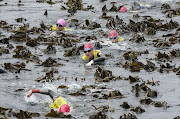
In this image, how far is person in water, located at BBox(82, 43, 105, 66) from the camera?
14.5 m

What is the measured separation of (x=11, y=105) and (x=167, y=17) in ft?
43.9

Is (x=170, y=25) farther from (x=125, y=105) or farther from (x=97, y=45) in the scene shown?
(x=125, y=105)

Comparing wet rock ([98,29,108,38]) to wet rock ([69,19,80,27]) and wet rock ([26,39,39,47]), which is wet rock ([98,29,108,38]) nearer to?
wet rock ([69,19,80,27])

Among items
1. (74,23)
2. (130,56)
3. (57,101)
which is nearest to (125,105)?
(57,101)

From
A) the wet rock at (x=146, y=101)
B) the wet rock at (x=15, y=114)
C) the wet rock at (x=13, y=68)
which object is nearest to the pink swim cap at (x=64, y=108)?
the wet rock at (x=15, y=114)

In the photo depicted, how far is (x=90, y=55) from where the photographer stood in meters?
14.8

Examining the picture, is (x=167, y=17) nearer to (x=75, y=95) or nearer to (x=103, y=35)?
(x=103, y=35)

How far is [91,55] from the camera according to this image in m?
14.9

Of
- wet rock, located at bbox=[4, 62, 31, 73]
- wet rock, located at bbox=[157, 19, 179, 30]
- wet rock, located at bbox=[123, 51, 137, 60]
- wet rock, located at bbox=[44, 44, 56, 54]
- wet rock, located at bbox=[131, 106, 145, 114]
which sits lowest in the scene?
wet rock, located at bbox=[131, 106, 145, 114]

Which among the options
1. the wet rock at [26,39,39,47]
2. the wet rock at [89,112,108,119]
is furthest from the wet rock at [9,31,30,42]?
the wet rock at [89,112,108,119]

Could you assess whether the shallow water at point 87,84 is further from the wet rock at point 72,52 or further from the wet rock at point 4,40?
the wet rock at point 4,40

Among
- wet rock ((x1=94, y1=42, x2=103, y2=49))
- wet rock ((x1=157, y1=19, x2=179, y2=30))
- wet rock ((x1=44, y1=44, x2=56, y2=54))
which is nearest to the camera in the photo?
wet rock ((x1=44, y1=44, x2=56, y2=54))

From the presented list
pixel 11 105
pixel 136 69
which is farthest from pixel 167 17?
pixel 11 105

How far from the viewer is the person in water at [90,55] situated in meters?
14.5
